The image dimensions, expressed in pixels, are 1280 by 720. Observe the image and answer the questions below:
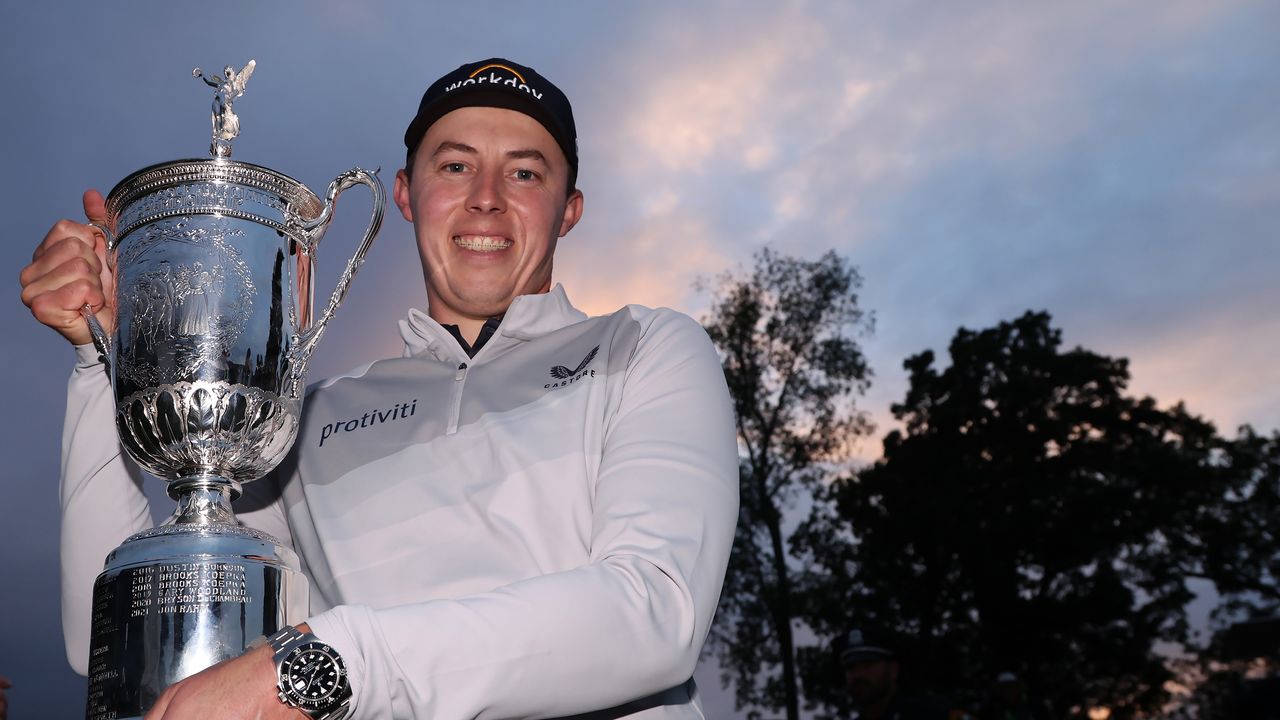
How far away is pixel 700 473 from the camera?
190 cm

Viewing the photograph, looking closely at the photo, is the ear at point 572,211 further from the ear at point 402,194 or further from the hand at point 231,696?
the hand at point 231,696

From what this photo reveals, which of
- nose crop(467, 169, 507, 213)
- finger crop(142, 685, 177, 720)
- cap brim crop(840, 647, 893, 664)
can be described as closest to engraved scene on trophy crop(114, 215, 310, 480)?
finger crop(142, 685, 177, 720)

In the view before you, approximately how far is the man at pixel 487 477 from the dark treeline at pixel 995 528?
2295 cm

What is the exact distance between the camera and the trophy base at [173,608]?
1653mm

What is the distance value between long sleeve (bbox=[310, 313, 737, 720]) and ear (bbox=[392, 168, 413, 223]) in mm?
1366

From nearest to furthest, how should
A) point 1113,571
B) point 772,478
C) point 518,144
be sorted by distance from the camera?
1. point 518,144
2. point 772,478
3. point 1113,571

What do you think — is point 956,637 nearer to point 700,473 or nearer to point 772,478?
point 772,478

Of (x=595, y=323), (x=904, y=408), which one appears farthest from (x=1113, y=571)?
(x=595, y=323)

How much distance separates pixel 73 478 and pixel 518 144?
134 cm

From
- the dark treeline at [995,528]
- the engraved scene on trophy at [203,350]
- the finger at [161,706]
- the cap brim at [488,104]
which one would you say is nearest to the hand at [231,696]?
the finger at [161,706]

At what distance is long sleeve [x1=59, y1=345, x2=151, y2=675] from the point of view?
2.16m

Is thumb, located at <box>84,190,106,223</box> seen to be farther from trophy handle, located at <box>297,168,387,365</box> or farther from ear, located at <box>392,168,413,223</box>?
ear, located at <box>392,168,413,223</box>

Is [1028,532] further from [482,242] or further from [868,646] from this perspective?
[482,242]

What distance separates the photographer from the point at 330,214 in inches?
84.7
